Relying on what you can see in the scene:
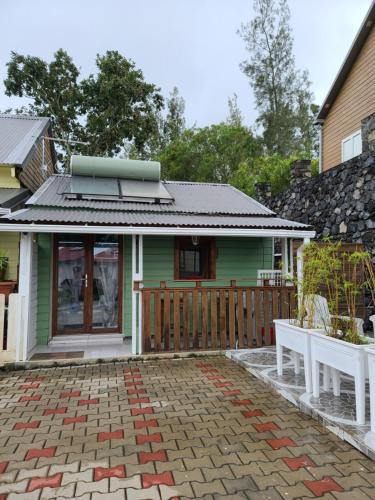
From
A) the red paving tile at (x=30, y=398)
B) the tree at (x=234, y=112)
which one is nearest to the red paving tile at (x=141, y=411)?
the red paving tile at (x=30, y=398)

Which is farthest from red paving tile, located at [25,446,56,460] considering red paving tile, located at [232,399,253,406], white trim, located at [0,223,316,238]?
white trim, located at [0,223,316,238]

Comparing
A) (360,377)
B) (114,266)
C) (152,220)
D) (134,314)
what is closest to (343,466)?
(360,377)

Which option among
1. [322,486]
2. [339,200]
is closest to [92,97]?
[339,200]

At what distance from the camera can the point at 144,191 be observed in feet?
27.1

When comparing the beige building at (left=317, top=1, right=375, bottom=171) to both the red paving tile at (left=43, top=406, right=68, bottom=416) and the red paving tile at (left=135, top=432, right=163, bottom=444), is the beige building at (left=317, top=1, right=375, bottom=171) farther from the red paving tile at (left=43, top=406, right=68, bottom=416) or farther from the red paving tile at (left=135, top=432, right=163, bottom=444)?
the red paving tile at (left=43, top=406, right=68, bottom=416)

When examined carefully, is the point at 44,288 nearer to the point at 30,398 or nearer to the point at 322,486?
the point at 30,398

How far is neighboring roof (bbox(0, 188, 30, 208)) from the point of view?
680cm

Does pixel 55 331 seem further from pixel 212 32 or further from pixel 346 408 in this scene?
pixel 212 32

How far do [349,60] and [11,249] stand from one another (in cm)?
1058

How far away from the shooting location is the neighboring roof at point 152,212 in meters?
6.08

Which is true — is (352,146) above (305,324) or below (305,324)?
above

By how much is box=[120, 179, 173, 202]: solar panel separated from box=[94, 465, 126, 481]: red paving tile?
590 cm

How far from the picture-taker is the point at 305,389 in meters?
4.14

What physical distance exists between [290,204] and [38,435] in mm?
9524
